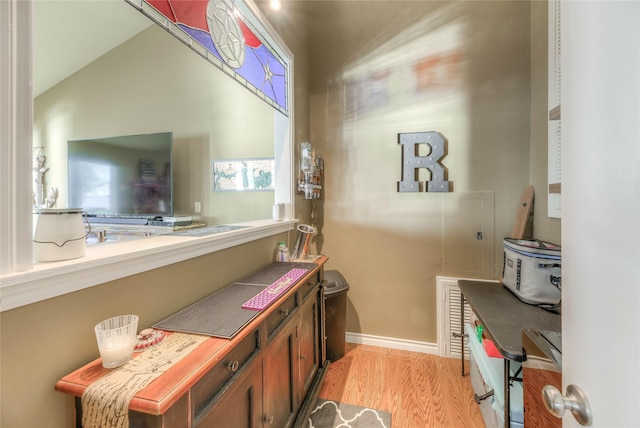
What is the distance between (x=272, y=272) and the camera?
1.63 meters

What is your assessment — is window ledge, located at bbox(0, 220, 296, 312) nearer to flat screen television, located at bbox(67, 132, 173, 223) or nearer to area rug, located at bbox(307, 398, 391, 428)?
area rug, located at bbox(307, 398, 391, 428)

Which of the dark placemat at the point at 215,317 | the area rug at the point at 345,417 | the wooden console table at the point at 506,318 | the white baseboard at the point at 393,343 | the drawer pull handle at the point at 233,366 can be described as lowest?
the area rug at the point at 345,417

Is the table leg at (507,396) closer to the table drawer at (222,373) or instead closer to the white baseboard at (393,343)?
the table drawer at (222,373)

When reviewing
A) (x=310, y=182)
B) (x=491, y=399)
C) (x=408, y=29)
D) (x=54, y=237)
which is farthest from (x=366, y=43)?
(x=491, y=399)

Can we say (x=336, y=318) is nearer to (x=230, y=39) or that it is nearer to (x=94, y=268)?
(x=94, y=268)

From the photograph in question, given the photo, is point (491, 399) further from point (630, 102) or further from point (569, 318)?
point (630, 102)

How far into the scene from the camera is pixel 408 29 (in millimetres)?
2348

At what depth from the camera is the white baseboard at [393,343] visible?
2.34 meters

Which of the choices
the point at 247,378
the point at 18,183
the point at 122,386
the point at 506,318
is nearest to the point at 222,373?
the point at 247,378

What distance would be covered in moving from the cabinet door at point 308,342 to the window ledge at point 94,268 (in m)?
0.70

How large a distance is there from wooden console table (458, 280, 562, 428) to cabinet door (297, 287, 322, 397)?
965 mm

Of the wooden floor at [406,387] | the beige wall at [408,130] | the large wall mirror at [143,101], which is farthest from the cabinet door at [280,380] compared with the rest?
the large wall mirror at [143,101]

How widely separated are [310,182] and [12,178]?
1.85 metres

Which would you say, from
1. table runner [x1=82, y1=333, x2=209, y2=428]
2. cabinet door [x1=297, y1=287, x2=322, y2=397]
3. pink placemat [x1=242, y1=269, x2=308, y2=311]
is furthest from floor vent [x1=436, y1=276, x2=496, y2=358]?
table runner [x1=82, y1=333, x2=209, y2=428]
